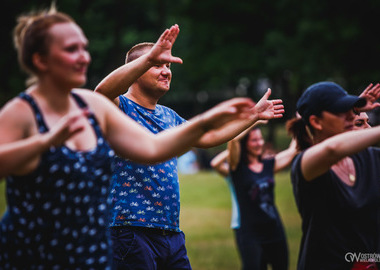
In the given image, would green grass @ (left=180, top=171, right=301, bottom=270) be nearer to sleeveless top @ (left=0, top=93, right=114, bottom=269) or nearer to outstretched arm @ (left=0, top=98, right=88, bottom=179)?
sleeveless top @ (left=0, top=93, right=114, bottom=269)

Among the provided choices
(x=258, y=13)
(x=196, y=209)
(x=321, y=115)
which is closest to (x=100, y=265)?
(x=321, y=115)

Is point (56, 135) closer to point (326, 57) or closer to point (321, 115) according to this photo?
point (321, 115)

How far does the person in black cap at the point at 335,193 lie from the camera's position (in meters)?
3.51

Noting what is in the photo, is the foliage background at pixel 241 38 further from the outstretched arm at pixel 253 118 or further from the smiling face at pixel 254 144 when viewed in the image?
the outstretched arm at pixel 253 118

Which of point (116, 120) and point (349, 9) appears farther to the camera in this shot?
point (349, 9)

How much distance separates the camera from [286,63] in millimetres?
25906

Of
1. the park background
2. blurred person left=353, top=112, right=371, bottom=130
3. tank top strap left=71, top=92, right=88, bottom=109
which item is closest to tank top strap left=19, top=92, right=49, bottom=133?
tank top strap left=71, top=92, right=88, bottom=109

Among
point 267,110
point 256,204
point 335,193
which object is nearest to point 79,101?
point 267,110

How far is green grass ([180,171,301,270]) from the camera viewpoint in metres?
10.1

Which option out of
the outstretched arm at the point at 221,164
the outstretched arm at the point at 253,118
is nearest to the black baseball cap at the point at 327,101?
the outstretched arm at the point at 253,118

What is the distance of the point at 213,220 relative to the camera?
1474cm

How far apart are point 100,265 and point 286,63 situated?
23989 mm

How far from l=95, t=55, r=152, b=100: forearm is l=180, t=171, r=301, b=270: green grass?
19.2 ft

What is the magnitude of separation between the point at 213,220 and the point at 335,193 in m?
11.3
